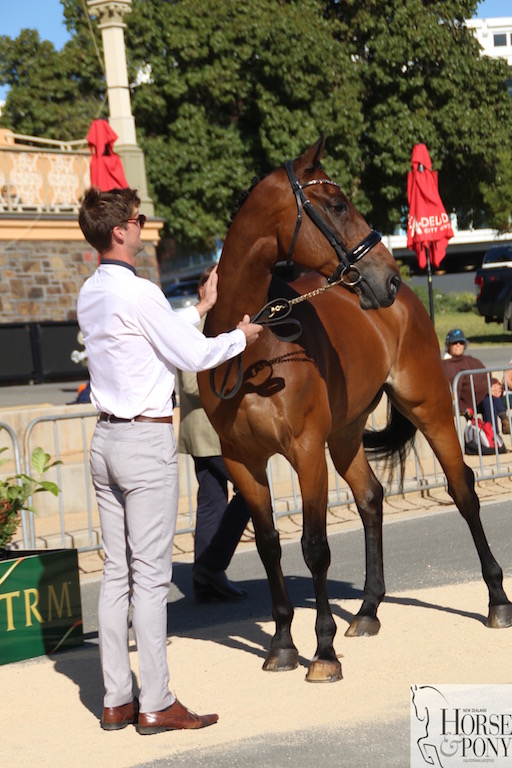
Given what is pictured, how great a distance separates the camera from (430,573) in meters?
7.38

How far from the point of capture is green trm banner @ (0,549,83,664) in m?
5.73

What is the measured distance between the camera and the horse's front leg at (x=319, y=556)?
5051mm

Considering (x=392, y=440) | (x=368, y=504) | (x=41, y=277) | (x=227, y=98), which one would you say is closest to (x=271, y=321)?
(x=368, y=504)

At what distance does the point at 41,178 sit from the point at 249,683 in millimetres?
18444

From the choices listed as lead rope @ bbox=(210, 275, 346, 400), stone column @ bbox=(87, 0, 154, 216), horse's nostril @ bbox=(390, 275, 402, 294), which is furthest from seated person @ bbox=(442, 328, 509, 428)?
stone column @ bbox=(87, 0, 154, 216)

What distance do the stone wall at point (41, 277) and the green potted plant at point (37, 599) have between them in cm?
1635

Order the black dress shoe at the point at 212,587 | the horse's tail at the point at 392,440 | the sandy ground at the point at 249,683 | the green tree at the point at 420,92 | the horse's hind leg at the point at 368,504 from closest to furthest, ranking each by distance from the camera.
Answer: the sandy ground at the point at 249,683, the horse's hind leg at the point at 368,504, the black dress shoe at the point at 212,587, the horse's tail at the point at 392,440, the green tree at the point at 420,92

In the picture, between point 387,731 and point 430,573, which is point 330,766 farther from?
point 430,573

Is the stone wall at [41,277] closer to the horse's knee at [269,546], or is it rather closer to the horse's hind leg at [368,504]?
the horse's hind leg at [368,504]

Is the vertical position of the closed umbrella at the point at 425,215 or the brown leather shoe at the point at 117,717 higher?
the closed umbrella at the point at 425,215

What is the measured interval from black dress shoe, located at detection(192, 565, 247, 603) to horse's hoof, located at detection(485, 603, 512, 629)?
1.97 meters

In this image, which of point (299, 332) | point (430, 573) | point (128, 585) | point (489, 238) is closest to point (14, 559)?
point (128, 585)

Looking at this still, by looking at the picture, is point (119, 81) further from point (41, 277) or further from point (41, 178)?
point (41, 277)

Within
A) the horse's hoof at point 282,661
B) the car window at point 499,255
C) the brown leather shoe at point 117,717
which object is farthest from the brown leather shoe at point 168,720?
the car window at point 499,255
